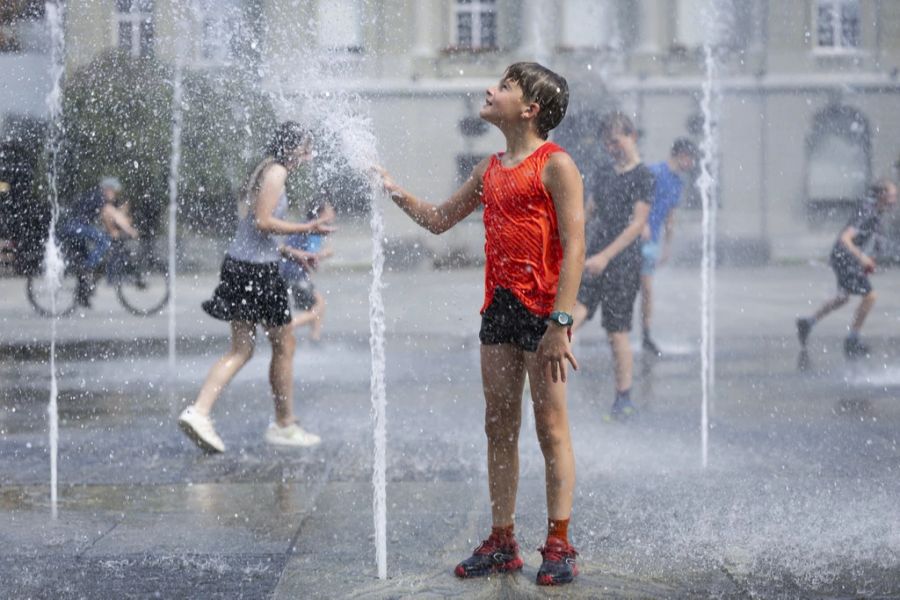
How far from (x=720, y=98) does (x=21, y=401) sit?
87.1 feet

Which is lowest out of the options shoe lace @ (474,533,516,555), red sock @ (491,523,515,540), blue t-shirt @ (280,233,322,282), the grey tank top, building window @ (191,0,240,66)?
shoe lace @ (474,533,516,555)

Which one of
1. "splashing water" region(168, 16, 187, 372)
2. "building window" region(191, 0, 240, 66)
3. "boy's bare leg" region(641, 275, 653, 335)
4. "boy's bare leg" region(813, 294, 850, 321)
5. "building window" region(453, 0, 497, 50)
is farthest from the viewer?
"building window" region(453, 0, 497, 50)

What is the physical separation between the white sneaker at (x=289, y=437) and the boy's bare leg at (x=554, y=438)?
2541 millimetres

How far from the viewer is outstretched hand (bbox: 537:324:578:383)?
3.81m

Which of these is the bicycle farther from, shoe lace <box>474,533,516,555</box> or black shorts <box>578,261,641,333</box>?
shoe lace <box>474,533,516,555</box>

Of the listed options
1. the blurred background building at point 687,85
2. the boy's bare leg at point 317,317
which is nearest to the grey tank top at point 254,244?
the boy's bare leg at point 317,317

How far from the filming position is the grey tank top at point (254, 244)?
6145 millimetres

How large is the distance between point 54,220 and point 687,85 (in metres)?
18.0

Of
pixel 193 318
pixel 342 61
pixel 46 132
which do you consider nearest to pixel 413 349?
pixel 193 318

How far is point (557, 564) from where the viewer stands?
3.95m

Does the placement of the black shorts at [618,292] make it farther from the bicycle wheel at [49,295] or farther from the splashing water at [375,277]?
the bicycle wheel at [49,295]

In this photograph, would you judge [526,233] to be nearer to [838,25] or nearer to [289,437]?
[289,437]

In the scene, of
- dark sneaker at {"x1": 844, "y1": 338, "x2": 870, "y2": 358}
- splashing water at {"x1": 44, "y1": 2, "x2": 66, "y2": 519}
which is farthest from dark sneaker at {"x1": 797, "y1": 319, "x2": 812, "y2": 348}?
splashing water at {"x1": 44, "y1": 2, "x2": 66, "y2": 519}

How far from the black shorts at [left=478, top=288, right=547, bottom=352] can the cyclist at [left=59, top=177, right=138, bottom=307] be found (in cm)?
1105
